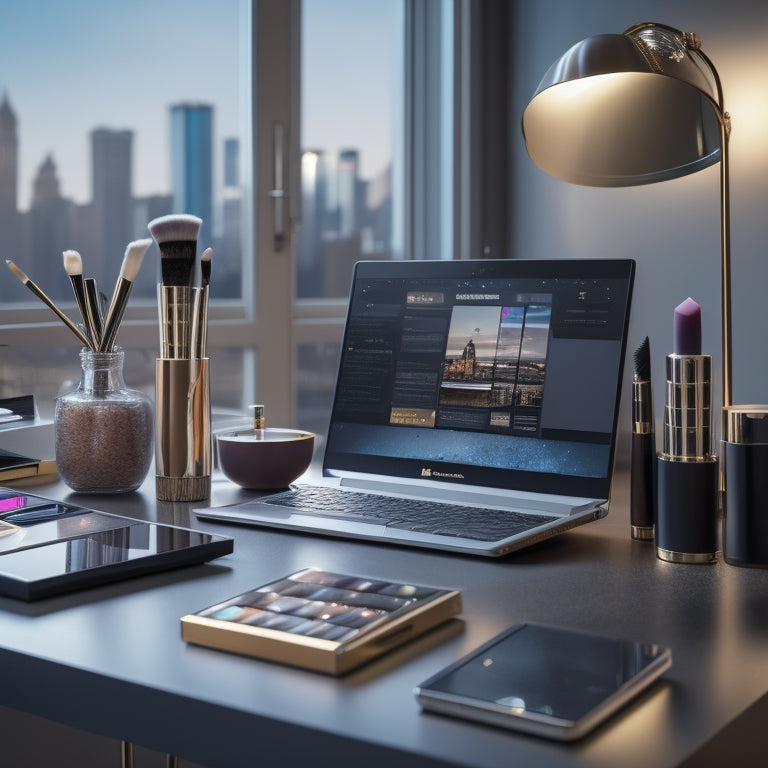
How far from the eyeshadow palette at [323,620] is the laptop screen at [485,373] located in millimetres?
374

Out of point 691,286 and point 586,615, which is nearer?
point 586,615

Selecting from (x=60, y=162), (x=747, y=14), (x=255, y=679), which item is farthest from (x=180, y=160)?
(x=255, y=679)

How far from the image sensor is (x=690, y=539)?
906 millimetres

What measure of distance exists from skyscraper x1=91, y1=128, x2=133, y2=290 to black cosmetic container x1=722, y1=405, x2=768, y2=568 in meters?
1.47

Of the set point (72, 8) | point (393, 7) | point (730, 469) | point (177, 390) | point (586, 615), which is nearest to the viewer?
point (586, 615)

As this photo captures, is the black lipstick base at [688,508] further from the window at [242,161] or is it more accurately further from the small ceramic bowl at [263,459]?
the window at [242,161]

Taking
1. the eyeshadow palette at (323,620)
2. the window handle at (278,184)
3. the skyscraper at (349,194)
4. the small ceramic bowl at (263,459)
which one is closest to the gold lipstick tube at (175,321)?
the small ceramic bowl at (263,459)

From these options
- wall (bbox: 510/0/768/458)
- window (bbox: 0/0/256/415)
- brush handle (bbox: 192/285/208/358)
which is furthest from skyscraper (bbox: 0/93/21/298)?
wall (bbox: 510/0/768/458)

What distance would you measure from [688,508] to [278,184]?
1.71 m

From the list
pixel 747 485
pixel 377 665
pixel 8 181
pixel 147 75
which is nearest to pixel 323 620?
pixel 377 665

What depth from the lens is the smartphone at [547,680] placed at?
55cm

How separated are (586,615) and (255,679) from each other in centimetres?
26

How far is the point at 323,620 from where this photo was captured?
2.26 feet

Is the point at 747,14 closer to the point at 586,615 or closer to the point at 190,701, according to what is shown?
the point at 586,615
